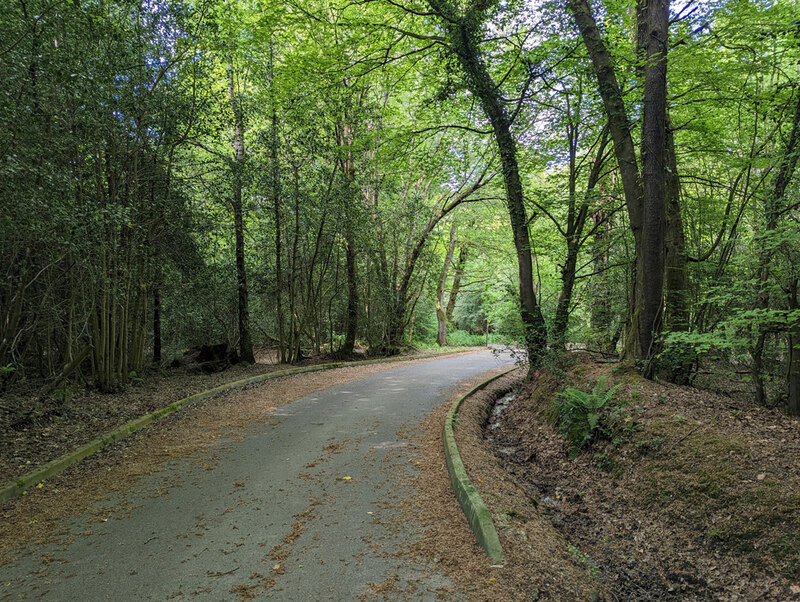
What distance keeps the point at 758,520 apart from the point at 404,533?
285 cm

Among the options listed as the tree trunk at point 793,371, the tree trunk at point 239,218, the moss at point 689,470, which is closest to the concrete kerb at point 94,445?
the tree trunk at point 239,218

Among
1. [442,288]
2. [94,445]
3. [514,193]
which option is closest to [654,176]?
[514,193]

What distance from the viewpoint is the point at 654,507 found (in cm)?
430

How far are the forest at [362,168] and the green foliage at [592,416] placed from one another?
104cm

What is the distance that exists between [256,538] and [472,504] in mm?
1870

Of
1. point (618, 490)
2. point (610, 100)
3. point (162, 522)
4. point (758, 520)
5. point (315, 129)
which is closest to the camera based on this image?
point (758, 520)

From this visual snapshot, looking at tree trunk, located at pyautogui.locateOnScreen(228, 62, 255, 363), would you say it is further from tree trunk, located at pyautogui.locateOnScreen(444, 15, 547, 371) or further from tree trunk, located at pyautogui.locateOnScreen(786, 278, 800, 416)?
tree trunk, located at pyautogui.locateOnScreen(786, 278, 800, 416)

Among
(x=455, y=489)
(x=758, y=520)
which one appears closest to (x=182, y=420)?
(x=455, y=489)

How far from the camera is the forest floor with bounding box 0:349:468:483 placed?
528 centimetres

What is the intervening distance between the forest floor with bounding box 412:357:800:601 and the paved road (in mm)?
483

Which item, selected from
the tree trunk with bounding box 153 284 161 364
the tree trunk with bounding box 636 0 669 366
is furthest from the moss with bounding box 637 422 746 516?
the tree trunk with bounding box 153 284 161 364

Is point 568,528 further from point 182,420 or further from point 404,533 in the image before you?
point 182,420

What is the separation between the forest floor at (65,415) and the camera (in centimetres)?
528

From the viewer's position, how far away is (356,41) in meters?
9.23
